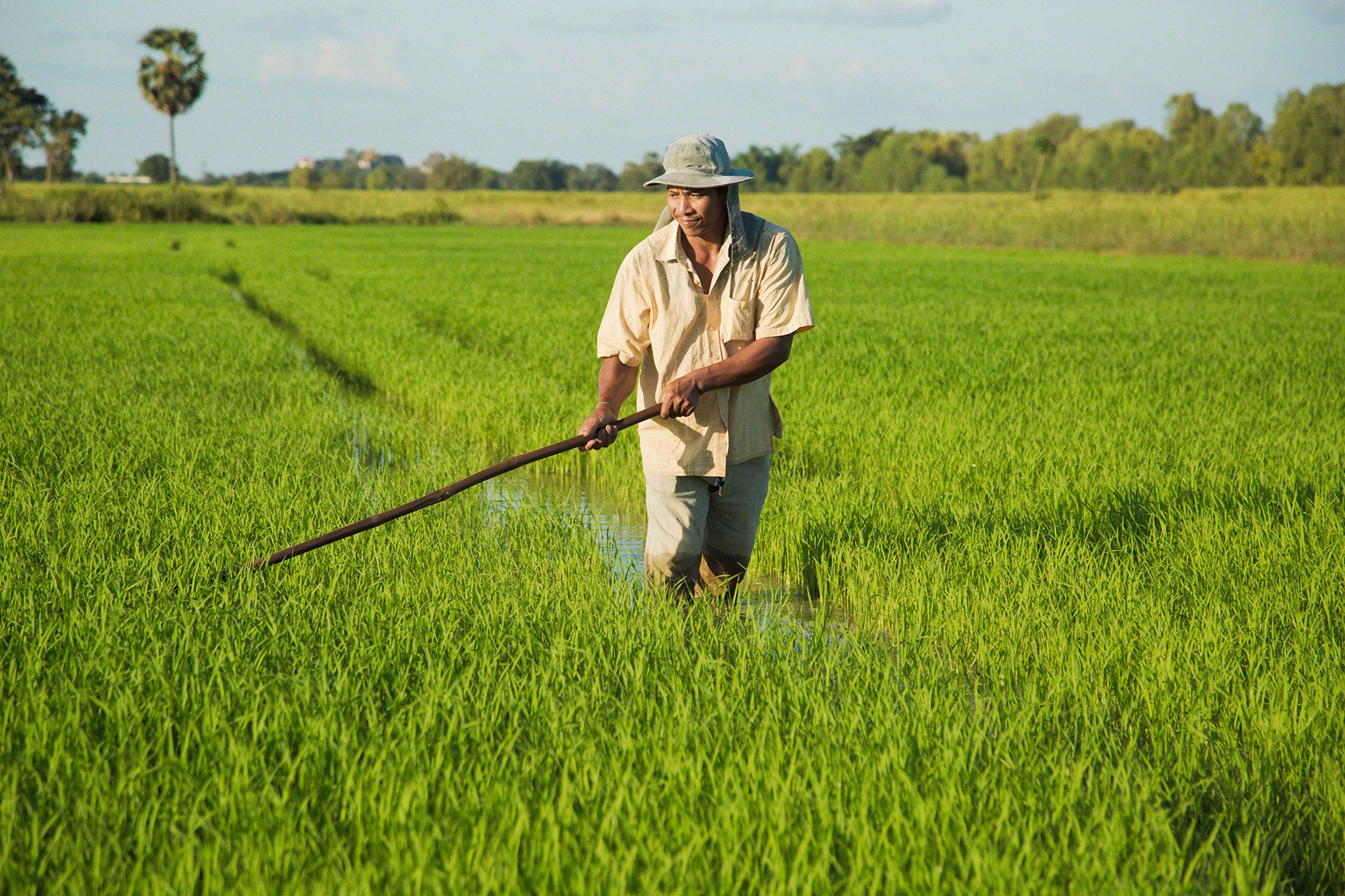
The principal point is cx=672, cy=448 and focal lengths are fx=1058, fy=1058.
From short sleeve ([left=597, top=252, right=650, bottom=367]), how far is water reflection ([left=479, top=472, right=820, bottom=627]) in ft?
2.37

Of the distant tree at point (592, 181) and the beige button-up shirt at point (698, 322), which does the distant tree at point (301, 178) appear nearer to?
the distant tree at point (592, 181)

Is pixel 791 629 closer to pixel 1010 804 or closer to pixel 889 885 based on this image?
pixel 1010 804

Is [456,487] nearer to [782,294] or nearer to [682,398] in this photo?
[682,398]

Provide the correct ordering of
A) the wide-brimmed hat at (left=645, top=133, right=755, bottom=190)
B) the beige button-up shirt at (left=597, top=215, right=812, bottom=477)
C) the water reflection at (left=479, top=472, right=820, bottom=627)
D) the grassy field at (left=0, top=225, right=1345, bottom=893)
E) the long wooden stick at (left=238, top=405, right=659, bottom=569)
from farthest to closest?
the water reflection at (left=479, top=472, right=820, bottom=627) < the beige button-up shirt at (left=597, top=215, right=812, bottom=477) < the long wooden stick at (left=238, top=405, right=659, bottom=569) < the wide-brimmed hat at (left=645, top=133, right=755, bottom=190) < the grassy field at (left=0, top=225, right=1345, bottom=893)

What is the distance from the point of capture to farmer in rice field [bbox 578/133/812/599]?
2.79 metres

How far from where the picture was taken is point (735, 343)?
296cm

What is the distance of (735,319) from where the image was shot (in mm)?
2906

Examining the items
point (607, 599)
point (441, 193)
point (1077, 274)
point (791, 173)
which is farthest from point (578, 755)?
point (791, 173)

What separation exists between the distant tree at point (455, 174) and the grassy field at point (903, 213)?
28425 mm

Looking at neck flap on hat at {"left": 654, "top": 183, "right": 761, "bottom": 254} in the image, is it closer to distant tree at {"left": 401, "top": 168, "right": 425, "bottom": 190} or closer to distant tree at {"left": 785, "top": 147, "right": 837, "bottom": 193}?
distant tree at {"left": 785, "top": 147, "right": 837, "bottom": 193}

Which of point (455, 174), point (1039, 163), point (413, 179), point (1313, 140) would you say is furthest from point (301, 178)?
point (1313, 140)

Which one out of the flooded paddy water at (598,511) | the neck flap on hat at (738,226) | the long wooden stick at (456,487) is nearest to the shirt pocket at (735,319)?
the neck flap on hat at (738,226)

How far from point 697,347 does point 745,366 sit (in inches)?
7.0

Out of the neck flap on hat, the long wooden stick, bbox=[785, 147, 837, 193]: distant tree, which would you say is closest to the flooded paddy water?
the long wooden stick
